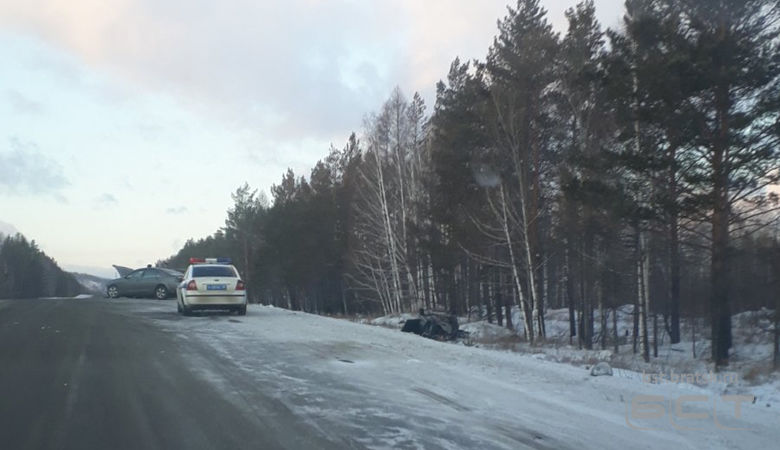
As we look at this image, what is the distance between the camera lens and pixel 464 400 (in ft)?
28.3

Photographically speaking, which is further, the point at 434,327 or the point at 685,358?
the point at 685,358

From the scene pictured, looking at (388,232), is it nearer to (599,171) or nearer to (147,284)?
(147,284)

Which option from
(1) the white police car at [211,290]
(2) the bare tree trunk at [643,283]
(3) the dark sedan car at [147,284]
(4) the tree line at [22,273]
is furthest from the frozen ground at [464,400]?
(4) the tree line at [22,273]

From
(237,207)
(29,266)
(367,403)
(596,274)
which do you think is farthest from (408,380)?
(29,266)

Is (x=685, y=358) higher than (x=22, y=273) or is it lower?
lower

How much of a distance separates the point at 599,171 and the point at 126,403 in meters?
16.7

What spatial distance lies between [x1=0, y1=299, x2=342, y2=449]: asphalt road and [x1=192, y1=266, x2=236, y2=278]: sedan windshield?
7.31 metres

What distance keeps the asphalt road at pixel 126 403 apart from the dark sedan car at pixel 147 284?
750 inches

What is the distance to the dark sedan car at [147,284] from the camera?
108 feet

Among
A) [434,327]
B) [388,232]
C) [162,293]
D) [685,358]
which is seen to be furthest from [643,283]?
[162,293]

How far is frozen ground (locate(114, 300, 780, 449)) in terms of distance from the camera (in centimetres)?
683

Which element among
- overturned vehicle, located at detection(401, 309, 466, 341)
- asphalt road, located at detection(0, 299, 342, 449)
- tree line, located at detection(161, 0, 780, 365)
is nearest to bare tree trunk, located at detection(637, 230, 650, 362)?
tree line, located at detection(161, 0, 780, 365)

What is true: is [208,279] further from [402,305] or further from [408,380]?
[402,305]
